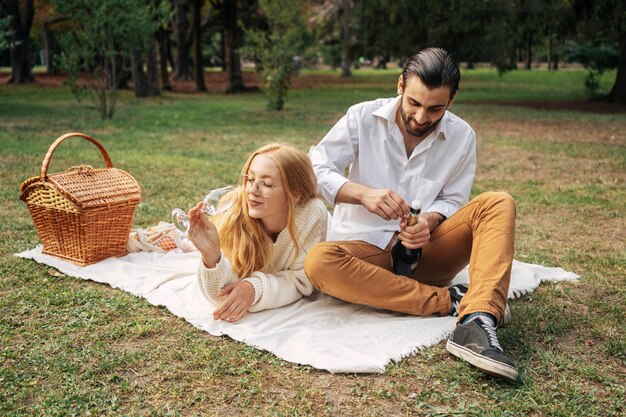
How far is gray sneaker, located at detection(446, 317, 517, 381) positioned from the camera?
2.70 metres

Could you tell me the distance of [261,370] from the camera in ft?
9.50

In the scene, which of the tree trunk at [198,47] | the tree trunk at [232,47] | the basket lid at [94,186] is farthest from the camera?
the tree trunk at [198,47]

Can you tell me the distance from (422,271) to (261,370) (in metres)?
1.18

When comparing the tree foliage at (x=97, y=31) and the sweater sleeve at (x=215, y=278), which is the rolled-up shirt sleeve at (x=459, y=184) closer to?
the sweater sleeve at (x=215, y=278)

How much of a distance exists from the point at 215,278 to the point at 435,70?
1497 millimetres

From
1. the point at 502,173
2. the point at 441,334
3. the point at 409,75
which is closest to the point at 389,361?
the point at 441,334

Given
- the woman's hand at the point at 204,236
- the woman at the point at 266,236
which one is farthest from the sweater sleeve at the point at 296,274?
the woman's hand at the point at 204,236

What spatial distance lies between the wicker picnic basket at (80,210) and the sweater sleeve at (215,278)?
1143 mm

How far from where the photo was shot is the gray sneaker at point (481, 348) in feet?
8.87

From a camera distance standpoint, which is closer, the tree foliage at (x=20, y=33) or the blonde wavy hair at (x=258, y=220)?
the blonde wavy hair at (x=258, y=220)

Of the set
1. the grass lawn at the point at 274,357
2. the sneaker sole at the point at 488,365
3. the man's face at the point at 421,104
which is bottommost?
the grass lawn at the point at 274,357

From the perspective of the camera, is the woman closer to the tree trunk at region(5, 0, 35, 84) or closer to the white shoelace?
the white shoelace

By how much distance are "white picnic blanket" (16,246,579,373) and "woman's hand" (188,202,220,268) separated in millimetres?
360

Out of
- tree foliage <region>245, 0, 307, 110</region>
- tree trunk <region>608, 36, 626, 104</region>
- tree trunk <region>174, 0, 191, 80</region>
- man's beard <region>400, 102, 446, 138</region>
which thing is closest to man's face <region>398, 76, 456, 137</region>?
man's beard <region>400, 102, 446, 138</region>
